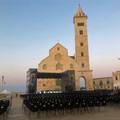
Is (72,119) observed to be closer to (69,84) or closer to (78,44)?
(69,84)

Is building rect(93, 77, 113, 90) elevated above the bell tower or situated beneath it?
situated beneath

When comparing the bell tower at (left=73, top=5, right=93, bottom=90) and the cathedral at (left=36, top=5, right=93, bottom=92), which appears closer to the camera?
the cathedral at (left=36, top=5, right=93, bottom=92)

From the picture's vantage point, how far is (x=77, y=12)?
61.5 metres

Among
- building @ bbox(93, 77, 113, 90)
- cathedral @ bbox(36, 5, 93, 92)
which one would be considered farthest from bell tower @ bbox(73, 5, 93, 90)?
building @ bbox(93, 77, 113, 90)

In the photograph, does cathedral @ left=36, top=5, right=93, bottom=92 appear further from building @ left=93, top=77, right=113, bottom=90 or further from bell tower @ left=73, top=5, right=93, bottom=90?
building @ left=93, top=77, right=113, bottom=90

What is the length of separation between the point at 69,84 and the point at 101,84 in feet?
Result: 146

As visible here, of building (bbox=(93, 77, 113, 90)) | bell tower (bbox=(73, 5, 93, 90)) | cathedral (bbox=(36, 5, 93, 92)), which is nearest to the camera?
cathedral (bbox=(36, 5, 93, 92))

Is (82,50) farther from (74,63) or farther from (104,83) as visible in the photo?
(104,83)

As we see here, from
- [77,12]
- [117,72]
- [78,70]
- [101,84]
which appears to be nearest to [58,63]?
[78,70]

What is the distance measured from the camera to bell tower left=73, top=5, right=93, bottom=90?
54.4 metres

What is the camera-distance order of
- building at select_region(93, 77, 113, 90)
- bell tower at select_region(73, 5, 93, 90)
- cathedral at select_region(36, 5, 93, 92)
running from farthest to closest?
1. building at select_region(93, 77, 113, 90)
2. bell tower at select_region(73, 5, 93, 90)
3. cathedral at select_region(36, 5, 93, 92)

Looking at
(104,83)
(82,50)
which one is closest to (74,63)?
(82,50)

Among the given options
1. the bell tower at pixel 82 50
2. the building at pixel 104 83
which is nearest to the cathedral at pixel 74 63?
the bell tower at pixel 82 50

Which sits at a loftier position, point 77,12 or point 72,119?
point 77,12
